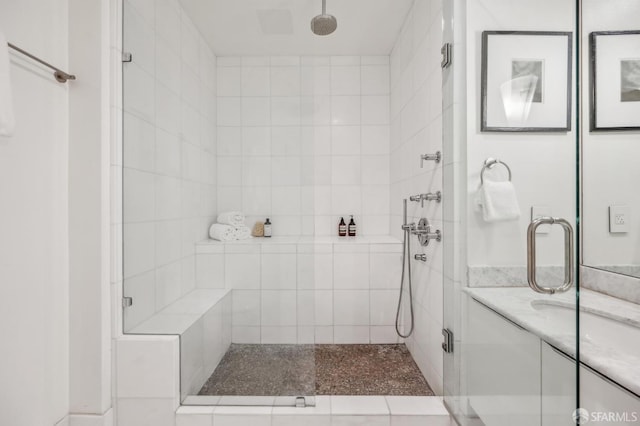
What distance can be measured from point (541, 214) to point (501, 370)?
0.57 m

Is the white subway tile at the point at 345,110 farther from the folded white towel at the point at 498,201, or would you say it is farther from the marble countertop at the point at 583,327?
the marble countertop at the point at 583,327

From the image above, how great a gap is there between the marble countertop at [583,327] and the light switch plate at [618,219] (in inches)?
8.7

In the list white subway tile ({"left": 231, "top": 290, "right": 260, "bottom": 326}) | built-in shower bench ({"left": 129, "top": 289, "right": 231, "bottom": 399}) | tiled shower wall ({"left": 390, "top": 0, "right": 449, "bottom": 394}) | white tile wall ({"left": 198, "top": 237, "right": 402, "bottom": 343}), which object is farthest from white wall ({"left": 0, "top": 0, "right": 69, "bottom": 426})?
tiled shower wall ({"left": 390, "top": 0, "right": 449, "bottom": 394})

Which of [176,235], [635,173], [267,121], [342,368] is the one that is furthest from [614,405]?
[176,235]

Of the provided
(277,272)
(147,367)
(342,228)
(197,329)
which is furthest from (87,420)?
(342,228)

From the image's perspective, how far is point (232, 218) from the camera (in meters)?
1.64

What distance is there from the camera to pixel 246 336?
5.22 ft

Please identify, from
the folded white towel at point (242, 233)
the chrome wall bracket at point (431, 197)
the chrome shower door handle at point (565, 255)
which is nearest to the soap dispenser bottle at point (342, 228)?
the chrome wall bracket at point (431, 197)

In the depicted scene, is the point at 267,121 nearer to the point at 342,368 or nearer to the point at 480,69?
the point at 480,69

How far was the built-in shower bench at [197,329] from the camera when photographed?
149 cm

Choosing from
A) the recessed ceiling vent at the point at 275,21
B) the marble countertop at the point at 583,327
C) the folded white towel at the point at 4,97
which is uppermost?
the recessed ceiling vent at the point at 275,21

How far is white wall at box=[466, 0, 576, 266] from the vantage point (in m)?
0.88

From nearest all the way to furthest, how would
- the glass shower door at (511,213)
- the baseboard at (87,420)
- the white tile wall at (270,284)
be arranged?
the glass shower door at (511,213) < the baseboard at (87,420) < the white tile wall at (270,284)

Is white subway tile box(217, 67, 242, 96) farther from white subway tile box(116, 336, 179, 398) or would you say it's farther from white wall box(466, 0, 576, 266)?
white subway tile box(116, 336, 179, 398)
